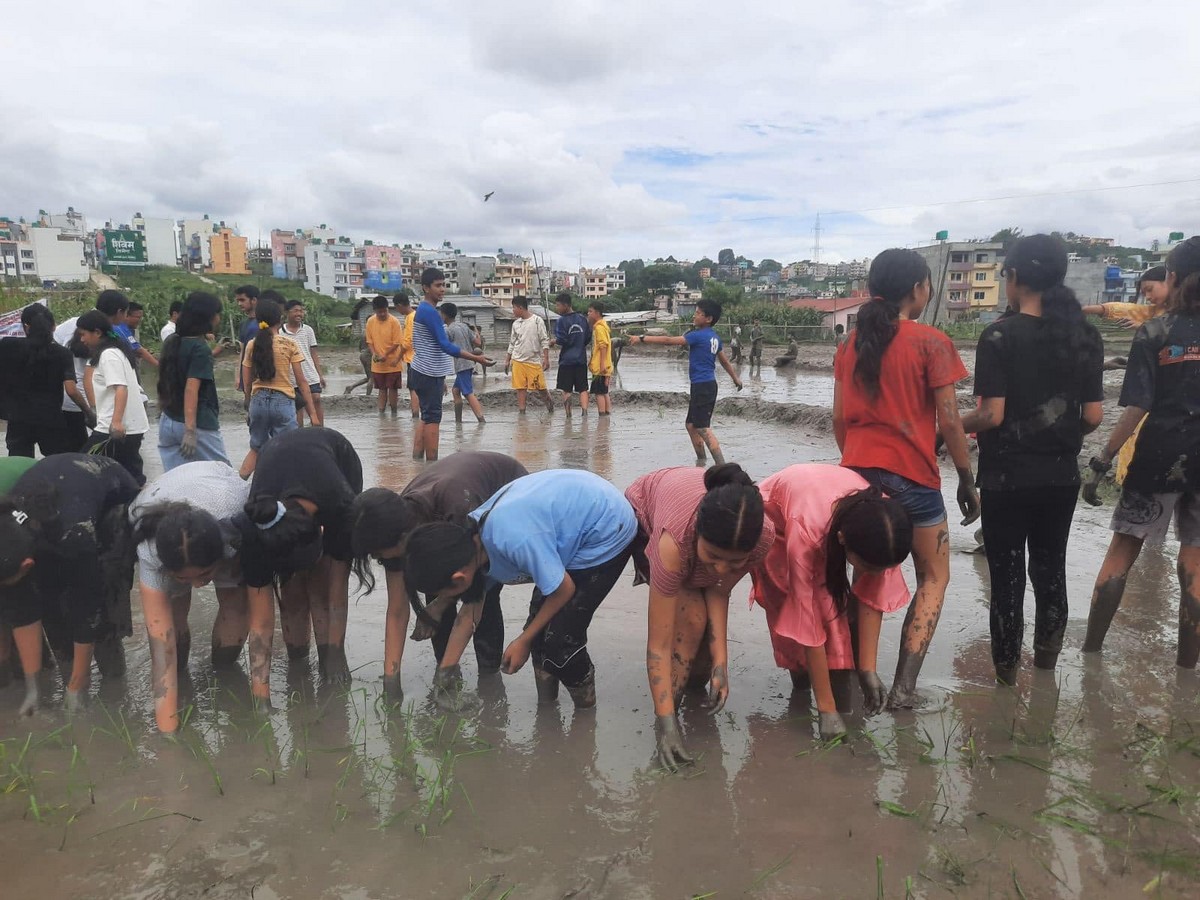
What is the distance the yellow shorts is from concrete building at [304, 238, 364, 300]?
88331 mm

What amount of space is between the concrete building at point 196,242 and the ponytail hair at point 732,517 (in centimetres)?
11500

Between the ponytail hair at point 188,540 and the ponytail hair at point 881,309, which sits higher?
the ponytail hair at point 881,309

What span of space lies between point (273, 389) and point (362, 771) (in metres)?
4.09

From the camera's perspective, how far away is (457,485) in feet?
10.5

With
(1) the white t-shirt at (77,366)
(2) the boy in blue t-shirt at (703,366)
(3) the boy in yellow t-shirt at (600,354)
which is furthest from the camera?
(3) the boy in yellow t-shirt at (600,354)

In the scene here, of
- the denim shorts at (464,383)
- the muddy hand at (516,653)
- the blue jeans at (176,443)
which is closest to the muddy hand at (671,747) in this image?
the muddy hand at (516,653)

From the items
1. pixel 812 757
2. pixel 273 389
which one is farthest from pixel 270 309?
pixel 812 757

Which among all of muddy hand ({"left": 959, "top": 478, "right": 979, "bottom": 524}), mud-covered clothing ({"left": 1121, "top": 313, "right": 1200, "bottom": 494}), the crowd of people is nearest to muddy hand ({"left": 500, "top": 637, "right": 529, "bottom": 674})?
the crowd of people

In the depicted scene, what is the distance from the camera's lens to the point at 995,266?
63.7 m

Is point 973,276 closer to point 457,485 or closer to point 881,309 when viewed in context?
point 881,309

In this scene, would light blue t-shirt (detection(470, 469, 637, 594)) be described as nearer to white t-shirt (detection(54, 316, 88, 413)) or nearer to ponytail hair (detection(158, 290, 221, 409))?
ponytail hair (detection(158, 290, 221, 409))

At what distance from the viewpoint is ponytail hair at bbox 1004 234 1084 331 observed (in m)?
3.05

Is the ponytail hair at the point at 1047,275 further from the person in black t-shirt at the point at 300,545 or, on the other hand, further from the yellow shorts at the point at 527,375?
the yellow shorts at the point at 527,375

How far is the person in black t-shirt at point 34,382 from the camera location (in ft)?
15.5
